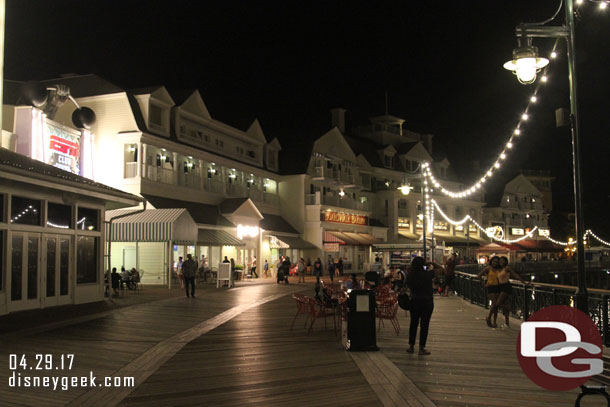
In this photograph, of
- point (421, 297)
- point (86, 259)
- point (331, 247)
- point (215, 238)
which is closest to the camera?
point (421, 297)

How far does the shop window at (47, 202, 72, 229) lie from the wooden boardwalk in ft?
10.8

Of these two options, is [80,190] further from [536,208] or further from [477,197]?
[536,208]

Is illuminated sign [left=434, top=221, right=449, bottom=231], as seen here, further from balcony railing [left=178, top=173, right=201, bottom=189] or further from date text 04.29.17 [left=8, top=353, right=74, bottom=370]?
date text 04.29.17 [left=8, top=353, right=74, bottom=370]

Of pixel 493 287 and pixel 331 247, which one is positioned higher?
pixel 331 247

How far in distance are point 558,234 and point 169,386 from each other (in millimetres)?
97363

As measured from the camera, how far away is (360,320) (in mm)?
10398

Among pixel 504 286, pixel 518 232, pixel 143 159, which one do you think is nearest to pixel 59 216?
pixel 504 286

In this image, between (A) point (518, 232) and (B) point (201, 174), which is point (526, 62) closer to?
(B) point (201, 174)

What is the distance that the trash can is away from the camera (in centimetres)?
1034

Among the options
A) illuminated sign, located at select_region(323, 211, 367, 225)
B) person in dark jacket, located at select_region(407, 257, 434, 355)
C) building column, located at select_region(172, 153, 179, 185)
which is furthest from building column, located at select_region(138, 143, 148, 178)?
person in dark jacket, located at select_region(407, 257, 434, 355)

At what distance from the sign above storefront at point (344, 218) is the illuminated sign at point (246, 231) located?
9.15 meters

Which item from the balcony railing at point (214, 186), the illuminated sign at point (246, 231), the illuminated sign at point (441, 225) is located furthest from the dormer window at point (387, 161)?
the balcony railing at point (214, 186)

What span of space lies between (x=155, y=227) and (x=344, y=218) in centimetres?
2555

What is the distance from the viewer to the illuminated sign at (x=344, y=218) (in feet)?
159
